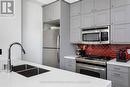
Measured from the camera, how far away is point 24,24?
11.8 feet

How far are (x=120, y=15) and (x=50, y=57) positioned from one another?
7.43 feet

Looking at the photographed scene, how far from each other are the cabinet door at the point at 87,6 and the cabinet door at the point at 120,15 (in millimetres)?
612

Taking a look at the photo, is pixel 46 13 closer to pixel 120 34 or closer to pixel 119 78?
pixel 120 34

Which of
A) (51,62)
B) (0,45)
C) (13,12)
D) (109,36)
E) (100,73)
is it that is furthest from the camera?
(51,62)

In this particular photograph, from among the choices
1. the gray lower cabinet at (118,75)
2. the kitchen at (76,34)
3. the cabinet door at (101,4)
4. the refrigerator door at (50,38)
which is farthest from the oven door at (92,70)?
the cabinet door at (101,4)

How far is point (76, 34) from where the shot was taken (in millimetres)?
3467

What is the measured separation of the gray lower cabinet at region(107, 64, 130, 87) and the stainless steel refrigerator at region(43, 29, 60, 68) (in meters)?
1.48

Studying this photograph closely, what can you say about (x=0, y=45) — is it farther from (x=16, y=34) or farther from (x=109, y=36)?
(x=109, y=36)

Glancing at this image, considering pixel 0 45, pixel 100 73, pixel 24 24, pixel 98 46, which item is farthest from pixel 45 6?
pixel 100 73

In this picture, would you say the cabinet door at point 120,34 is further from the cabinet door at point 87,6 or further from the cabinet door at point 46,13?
A: the cabinet door at point 46,13

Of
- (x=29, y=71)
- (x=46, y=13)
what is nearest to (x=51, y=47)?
(x=46, y=13)

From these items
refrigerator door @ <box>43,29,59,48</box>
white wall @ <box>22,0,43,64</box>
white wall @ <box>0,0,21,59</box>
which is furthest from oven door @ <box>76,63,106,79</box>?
white wall @ <box>0,0,21,59</box>

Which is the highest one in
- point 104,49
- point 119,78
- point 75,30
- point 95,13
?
point 95,13

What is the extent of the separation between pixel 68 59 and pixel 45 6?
196cm
